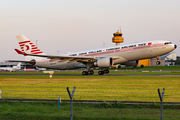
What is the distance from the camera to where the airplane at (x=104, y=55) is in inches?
1523

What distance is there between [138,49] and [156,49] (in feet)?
9.16

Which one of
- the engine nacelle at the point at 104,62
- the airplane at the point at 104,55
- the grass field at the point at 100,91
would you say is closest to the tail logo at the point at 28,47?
the airplane at the point at 104,55

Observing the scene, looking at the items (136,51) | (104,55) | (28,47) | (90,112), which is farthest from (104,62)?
(90,112)

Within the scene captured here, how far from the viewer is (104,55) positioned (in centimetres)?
4250

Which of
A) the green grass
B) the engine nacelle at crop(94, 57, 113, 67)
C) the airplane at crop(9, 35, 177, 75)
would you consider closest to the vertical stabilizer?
the airplane at crop(9, 35, 177, 75)

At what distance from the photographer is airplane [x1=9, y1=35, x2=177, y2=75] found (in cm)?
3868

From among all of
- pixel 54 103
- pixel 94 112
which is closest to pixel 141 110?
pixel 94 112

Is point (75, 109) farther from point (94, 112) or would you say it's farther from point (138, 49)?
point (138, 49)

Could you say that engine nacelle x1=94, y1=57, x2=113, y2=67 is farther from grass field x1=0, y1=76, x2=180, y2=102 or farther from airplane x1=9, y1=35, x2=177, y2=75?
grass field x1=0, y1=76, x2=180, y2=102

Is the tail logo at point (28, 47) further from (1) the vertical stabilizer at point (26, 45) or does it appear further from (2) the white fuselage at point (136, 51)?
(2) the white fuselage at point (136, 51)

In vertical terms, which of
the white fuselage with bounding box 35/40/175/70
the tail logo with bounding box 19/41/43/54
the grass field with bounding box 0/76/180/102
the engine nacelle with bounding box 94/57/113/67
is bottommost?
the grass field with bounding box 0/76/180/102

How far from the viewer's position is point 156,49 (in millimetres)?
38469

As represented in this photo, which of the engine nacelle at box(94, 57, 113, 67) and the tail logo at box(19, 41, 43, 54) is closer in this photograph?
the engine nacelle at box(94, 57, 113, 67)

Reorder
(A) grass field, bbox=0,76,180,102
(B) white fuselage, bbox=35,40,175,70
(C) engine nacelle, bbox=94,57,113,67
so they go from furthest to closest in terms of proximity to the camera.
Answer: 1. (C) engine nacelle, bbox=94,57,113,67
2. (B) white fuselage, bbox=35,40,175,70
3. (A) grass field, bbox=0,76,180,102
